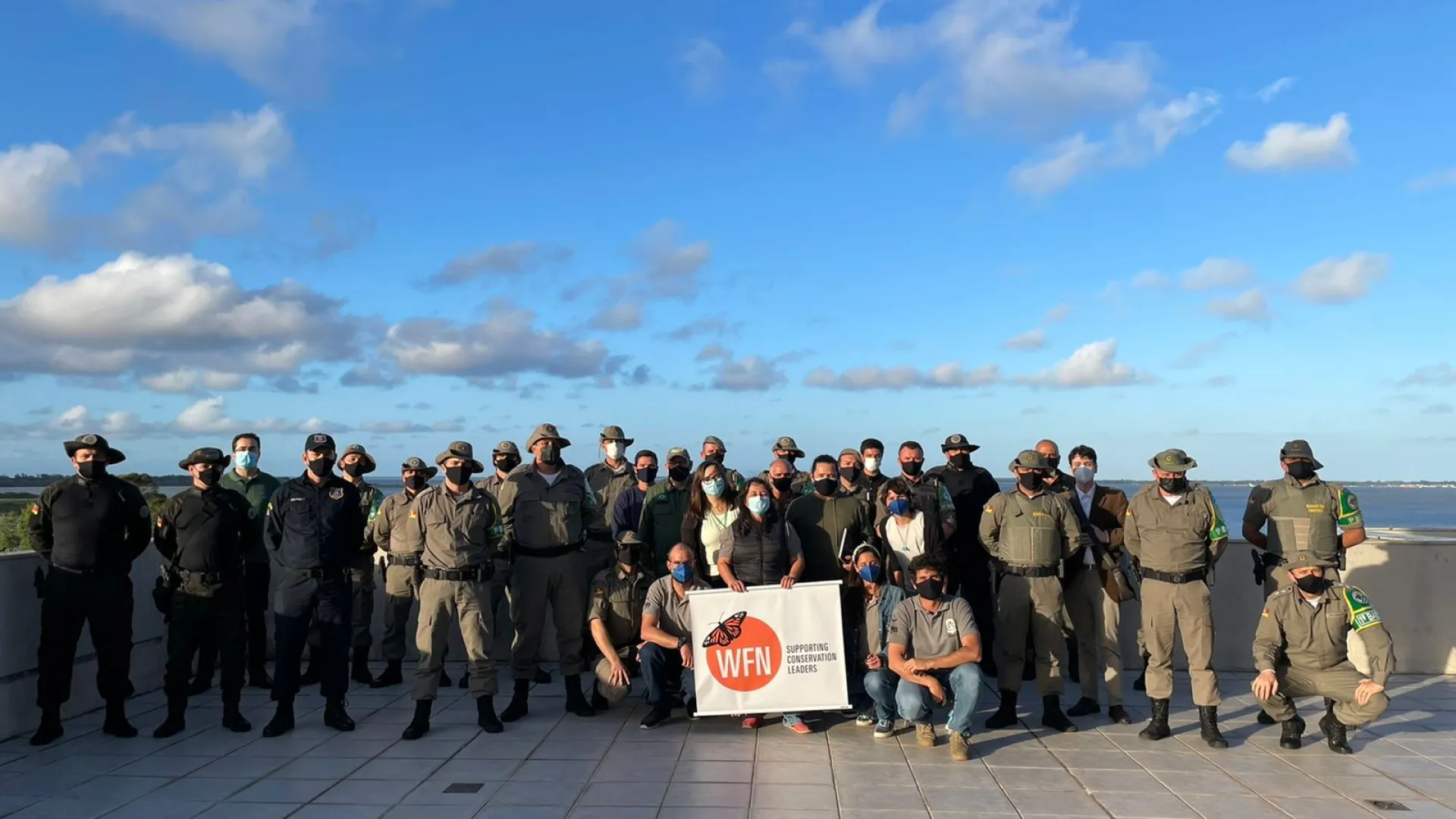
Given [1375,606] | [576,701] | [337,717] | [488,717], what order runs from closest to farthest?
[488,717] → [337,717] → [576,701] → [1375,606]

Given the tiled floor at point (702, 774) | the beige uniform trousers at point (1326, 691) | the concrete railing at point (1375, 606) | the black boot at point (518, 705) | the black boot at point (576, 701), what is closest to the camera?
the tiled floor at point (702, 774)

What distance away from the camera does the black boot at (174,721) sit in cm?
624

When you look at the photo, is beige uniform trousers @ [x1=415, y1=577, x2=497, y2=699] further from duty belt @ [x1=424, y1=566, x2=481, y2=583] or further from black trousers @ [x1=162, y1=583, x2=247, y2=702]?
black trousers @ [x1=162, y1=583, x2=247, y2=702]

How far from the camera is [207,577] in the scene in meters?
6.45

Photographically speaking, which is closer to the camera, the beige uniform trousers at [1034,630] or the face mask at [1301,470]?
the beige uniform trousers at [1034,630]

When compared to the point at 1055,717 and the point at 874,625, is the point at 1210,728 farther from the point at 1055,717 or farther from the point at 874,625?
the point at 874,625

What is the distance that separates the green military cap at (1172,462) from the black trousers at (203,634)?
6.45m

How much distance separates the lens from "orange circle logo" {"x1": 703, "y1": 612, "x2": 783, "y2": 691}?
6.39m

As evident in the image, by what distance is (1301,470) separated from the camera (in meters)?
6.68

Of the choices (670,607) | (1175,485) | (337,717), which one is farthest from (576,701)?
(1175,485)

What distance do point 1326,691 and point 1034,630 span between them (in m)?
1.80

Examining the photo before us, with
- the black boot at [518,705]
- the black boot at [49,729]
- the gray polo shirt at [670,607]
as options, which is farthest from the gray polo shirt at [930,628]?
the black boot at [49,729]

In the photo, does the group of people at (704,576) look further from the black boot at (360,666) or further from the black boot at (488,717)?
the black boot at (360,666)

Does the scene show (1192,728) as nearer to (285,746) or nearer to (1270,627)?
(1270,627)
